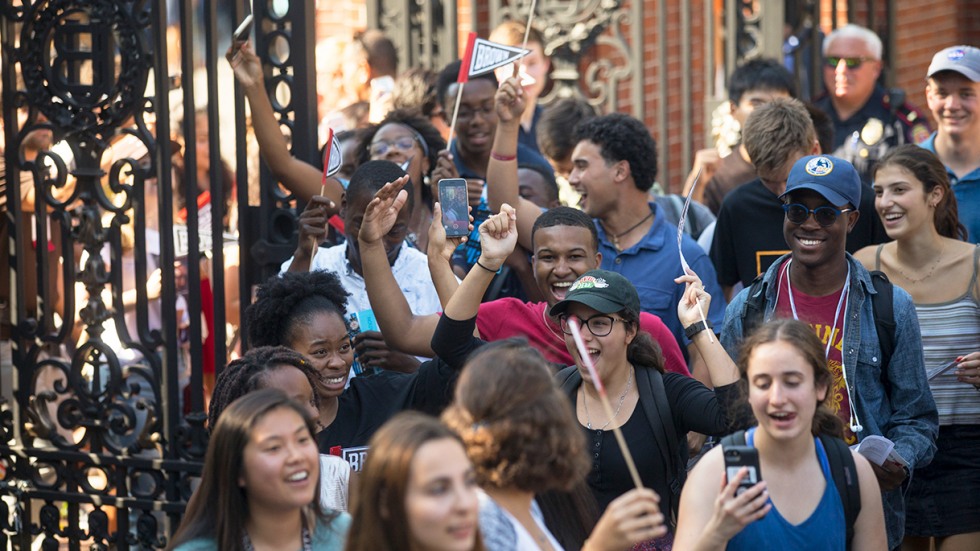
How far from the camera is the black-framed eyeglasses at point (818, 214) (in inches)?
197

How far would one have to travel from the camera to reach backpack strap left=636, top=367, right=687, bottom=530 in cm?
467

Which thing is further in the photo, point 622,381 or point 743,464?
point 622,381

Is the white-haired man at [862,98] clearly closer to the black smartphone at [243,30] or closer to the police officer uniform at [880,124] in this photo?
the police officer uniform at [880,124]

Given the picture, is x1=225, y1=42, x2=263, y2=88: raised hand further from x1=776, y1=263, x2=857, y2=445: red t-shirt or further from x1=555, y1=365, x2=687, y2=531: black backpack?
x1=776, y1=263, x2=857, y2=445: red t-shirt

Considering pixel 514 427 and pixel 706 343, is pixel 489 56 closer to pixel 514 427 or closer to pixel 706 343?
pixel 706 343

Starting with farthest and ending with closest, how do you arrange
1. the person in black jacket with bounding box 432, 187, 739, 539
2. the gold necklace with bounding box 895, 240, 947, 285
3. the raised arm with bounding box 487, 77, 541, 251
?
1. the raised arm with bounding box 487, 77, 541, 251
2. the gold necklace with bounding box 895, 240, 947, 285
3. the person in black jacket with bounding box 432, 187, 739, 539

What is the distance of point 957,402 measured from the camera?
548 cm

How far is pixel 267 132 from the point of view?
6.16 m

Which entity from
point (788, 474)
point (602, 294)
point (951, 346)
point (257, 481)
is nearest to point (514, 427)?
point (257, 481)

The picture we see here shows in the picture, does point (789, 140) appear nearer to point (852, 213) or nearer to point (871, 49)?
point (852, 213)

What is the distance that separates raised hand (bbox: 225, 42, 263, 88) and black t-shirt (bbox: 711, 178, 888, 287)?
80.8 inches

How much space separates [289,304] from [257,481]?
1.54m

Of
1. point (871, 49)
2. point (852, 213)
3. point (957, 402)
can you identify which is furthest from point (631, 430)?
point (871, 49)

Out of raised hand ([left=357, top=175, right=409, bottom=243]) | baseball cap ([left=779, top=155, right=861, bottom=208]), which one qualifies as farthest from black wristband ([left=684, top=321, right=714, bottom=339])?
raised hand ([left=357, top=175, right=409, bottom=243])
